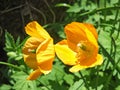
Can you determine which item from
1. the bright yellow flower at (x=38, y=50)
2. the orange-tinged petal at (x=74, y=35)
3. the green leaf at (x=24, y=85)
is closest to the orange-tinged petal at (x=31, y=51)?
the bright yellow flower at (x=38, y=50)

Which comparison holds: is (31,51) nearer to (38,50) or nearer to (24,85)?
(38,50)

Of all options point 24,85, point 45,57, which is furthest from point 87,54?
point 24,85

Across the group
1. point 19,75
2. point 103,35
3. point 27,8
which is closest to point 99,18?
point 103,35

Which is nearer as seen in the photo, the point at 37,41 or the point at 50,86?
the point at 37,41

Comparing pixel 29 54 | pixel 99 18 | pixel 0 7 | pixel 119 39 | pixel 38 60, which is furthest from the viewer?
pixel 0 7

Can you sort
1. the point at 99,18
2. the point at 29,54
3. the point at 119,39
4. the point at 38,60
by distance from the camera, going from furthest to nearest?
the point at 99,18, the point at 119,39, the point at 29,54, the point at 38,60

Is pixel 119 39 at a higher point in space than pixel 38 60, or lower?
lower

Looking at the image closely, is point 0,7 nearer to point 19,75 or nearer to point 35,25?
point 19,75
